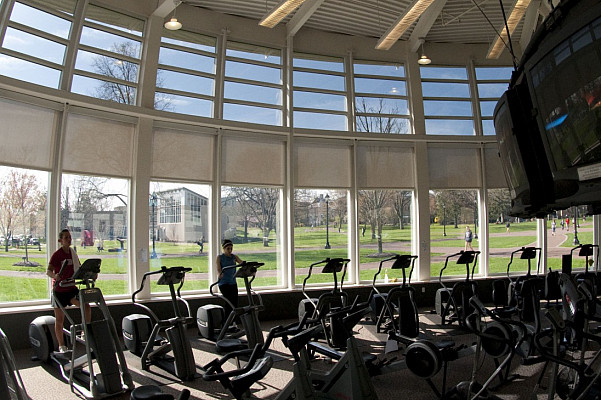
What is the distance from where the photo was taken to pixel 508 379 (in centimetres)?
460

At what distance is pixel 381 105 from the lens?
9.57 meters

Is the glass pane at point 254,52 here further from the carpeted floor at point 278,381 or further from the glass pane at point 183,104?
the carpeted floor at point 278,381

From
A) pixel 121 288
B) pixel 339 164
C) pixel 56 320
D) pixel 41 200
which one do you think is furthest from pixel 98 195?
pixel 339 164

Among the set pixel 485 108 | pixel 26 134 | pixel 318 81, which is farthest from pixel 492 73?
pixel 26 134

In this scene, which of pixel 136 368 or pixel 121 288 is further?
pixel 121 288

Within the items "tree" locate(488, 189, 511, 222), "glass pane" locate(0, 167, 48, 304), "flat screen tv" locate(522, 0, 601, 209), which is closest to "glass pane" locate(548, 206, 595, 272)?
"tree" locate(488, 189, 511, 222)

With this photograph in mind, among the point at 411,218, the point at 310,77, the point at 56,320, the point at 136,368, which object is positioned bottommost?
the point at 136,368

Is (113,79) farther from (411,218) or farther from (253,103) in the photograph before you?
(411,218)

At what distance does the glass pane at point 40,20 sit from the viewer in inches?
257

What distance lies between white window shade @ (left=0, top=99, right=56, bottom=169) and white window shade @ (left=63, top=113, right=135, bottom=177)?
0.88 ft

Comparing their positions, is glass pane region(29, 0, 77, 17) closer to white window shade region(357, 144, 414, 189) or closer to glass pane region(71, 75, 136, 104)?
glass pane region(71, 75, 136, 104)

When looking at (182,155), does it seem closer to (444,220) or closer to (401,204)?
(401,204)

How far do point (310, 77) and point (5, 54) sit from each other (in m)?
5.05

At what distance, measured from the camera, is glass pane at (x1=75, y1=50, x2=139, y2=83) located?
283 inches
